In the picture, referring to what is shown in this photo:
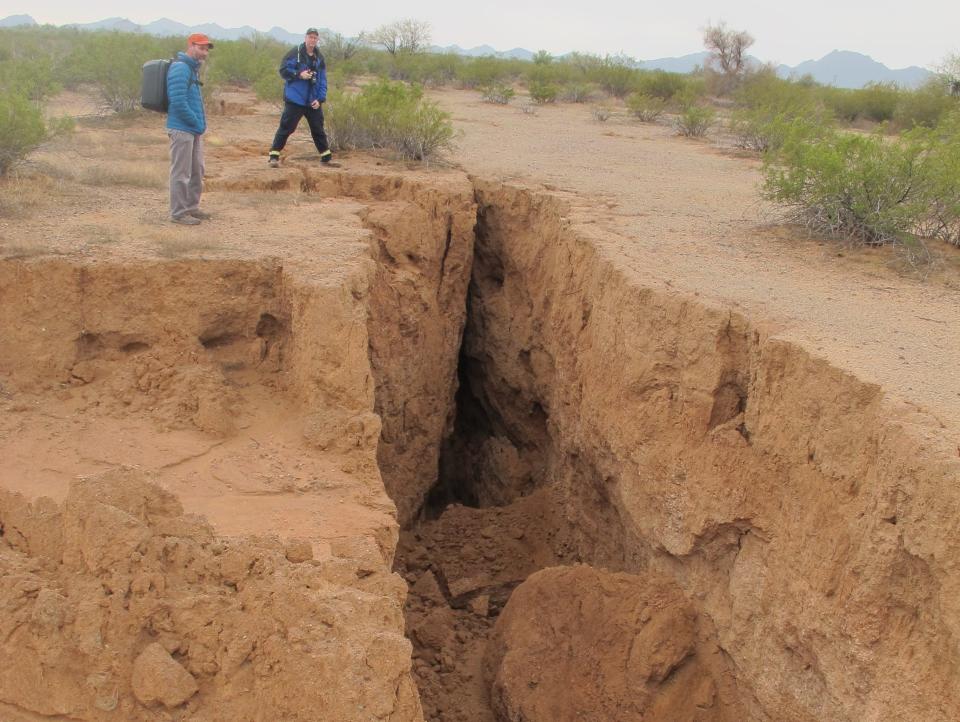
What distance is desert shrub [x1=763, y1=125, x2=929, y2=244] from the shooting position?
6457mm

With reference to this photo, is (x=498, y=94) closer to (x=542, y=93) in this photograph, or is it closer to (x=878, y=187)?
(x=542, y=93)

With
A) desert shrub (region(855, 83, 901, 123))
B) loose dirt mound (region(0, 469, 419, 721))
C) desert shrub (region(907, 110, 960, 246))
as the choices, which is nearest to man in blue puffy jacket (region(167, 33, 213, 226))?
loose dirt mound (region(0, 469, 419, 721))

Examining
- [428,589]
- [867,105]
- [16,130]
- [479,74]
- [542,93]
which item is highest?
[867,105]

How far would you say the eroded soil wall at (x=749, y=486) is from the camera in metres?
3.52

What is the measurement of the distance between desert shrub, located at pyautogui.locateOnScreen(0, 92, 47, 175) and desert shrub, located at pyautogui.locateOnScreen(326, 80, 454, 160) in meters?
2.99

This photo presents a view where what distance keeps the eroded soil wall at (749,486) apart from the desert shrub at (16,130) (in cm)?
413

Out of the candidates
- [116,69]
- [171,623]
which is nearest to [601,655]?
[171,623]

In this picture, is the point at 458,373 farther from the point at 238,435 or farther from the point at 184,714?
the point at 184,714

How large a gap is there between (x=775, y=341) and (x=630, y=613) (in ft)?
5.69

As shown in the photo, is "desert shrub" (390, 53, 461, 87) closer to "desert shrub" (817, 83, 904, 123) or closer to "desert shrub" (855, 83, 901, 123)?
"desert shrub" (817, 83, 904, 123)

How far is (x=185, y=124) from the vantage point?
20.5 ft

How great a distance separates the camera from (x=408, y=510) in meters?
7.12

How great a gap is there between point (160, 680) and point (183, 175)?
4.07 meters

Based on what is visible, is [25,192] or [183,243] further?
[25,192]
